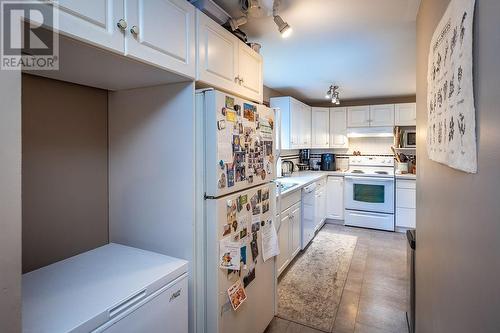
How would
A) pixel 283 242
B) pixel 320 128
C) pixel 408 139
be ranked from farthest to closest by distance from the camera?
pixel 320 128
pixel 408 139
pixel 283 242

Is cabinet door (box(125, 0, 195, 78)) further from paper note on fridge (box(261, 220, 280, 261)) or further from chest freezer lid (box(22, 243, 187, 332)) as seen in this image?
paper note on fridge (box(261, 220, 280, 261))

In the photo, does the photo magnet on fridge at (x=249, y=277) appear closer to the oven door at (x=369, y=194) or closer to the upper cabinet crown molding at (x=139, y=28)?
the upper cabinet crown molding at (x=139, y=28)

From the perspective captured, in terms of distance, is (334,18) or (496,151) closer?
(496,151)

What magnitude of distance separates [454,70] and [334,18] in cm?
126

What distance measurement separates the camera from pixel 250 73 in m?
1.87

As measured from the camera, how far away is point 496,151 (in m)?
0.61

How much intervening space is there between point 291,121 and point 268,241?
242 centimetres

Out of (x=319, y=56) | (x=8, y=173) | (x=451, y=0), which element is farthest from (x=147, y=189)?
(x=319, y=56)

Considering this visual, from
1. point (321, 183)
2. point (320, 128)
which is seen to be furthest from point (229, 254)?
point (320, 128)

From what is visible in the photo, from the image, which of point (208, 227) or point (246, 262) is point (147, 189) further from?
point (246, 262)

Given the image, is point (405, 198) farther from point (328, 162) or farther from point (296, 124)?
point (296, 124)

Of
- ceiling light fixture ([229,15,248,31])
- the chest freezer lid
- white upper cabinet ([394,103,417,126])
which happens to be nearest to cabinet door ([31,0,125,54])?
ceiling light fixture ([229,15,248,31])

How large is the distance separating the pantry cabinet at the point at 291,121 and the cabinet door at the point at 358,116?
0.95 metres

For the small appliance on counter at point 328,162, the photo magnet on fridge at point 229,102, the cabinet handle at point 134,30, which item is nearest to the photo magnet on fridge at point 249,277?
the photo magnet on fridge at point 229,102
